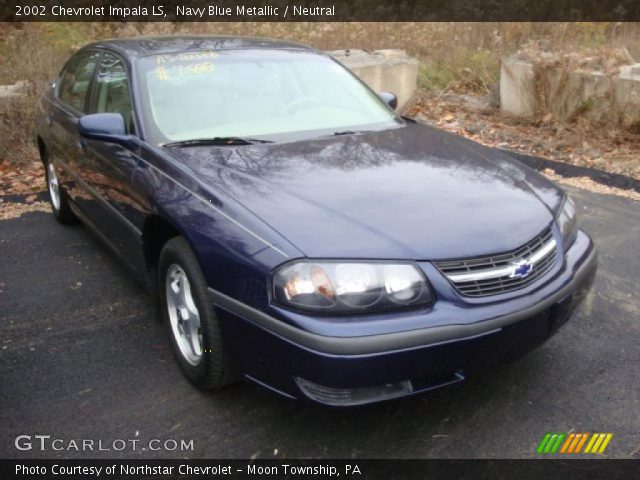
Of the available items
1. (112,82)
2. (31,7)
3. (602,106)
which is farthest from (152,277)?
(31,7)

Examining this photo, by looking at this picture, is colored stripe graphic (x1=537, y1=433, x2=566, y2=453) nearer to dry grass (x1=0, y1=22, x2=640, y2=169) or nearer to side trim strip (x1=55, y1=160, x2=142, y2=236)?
side trim strip (x1=55, y1=160, x2=142, y2=236)

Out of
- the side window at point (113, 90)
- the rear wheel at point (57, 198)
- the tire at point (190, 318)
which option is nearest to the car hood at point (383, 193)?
the tire at point (190, 318)

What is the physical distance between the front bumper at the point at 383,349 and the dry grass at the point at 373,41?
5.68m

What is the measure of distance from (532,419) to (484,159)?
1.39 m

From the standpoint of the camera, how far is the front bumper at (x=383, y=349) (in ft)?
7.36

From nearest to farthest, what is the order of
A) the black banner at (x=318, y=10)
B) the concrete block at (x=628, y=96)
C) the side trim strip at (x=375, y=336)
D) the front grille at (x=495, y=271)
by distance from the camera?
the side trim strip at (x=375, y=336) < the front grille at (x=495, y=271) < the concrete block at (x=628, y=96) < the black banner at (x=318, y=10)

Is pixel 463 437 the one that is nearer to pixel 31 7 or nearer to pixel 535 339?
pixel 535 339

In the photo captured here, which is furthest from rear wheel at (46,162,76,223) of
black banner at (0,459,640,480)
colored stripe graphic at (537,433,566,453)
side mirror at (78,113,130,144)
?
colored stripe graphic at (537,433,566,453)

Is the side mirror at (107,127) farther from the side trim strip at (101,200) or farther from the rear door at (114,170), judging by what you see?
the side trim strip at (101,200)

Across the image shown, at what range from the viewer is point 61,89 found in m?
5.05

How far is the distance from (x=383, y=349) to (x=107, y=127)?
211 cm

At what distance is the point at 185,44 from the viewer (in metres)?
3.98

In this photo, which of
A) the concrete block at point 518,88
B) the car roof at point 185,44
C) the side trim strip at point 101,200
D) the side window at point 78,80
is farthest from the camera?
the concrete block at point 518,88

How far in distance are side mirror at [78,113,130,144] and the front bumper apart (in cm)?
134
